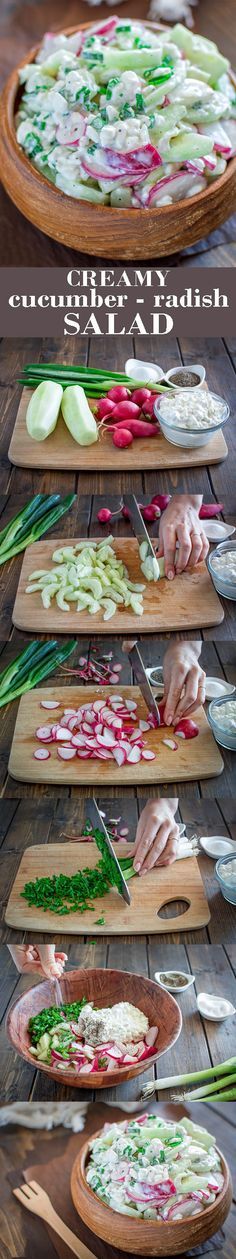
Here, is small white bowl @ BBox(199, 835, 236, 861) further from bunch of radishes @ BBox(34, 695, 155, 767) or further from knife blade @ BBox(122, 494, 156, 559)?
knife blade @ BBox(122, 494, 156, 559)

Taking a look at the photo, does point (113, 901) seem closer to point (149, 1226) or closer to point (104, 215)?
point (149, 1226)

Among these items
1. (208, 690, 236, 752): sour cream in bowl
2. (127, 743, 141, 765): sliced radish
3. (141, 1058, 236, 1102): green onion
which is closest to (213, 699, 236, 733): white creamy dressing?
(208, 690, 236, 752): sour cream in bowl

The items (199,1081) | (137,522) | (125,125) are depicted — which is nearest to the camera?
(125,125)

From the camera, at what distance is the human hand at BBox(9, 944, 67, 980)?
1707 mm

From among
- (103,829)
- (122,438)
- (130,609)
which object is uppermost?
(122,438)

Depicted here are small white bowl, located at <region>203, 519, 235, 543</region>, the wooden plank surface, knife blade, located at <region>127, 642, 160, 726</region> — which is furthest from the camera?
the wooden plank surface

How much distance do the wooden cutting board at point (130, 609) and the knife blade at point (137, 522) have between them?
13 millimetres

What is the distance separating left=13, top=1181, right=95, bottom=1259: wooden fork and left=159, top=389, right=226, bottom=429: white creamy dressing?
42.6 inches

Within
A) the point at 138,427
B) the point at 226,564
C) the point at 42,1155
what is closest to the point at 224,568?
the point at 226,564

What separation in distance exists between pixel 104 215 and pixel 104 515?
0.38 metres

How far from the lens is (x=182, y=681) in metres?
1.52

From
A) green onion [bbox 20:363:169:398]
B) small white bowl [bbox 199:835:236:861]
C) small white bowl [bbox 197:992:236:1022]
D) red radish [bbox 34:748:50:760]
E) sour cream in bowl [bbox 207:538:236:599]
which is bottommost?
small white bowl [bbox 197:992:236:1022]

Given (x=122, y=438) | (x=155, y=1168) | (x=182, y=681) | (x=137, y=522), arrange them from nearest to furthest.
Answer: (x=122, y=438), (x=137, y=522), (x=182, y=681), (x=155, y=1168)

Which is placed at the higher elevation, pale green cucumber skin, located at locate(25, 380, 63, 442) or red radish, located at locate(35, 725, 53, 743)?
pale green cucumber skin, located at locate(25, 380, 63, 442)
